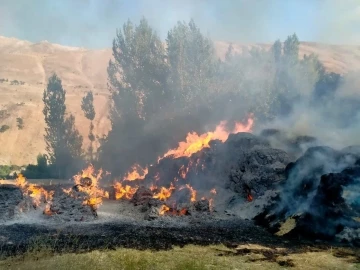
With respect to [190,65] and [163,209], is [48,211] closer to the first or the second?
[163,209]

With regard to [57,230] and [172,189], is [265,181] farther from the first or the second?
[57,230]

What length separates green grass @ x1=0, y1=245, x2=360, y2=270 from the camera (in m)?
14.2

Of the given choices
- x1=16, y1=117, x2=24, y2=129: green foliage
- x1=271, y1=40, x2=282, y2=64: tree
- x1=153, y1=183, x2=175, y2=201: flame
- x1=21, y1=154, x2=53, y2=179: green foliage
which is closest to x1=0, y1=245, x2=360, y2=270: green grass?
x1=153, y1=183, x2=175, y2=201: flame

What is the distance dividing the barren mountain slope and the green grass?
6264 cm

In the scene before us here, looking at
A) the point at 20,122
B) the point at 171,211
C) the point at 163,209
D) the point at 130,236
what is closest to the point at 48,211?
the point at 163,209

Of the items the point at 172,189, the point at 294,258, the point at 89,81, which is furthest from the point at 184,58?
the point at 89,81

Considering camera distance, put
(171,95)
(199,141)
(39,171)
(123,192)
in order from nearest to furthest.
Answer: (123,192) < (199,141) < (171,95) < (39,171)

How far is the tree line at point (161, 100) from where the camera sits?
167 ft

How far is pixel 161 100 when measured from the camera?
177 ft

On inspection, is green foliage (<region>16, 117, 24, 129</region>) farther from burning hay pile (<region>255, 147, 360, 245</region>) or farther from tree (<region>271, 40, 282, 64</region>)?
burning hay pile (<region>255, 147, 360, 245</region>)

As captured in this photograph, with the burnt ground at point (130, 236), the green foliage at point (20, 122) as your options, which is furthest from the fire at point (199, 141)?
the green foliage at point (20, 122)

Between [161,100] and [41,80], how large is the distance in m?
90.8

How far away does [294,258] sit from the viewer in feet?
52.7

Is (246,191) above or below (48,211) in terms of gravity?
above
